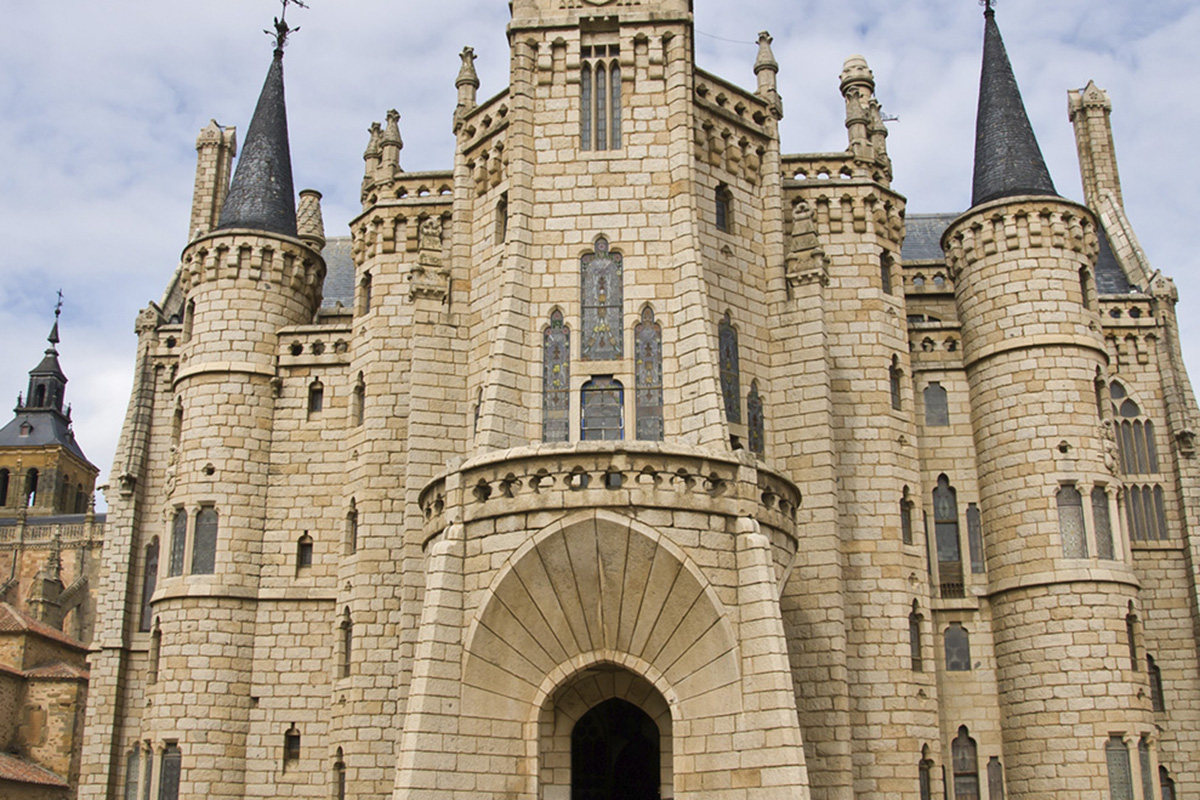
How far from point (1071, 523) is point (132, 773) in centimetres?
1966

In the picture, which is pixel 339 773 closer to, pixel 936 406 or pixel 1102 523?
pixel 936 406

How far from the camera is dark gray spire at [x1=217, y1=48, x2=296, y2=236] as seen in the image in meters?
28.5

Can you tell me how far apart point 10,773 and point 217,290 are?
58.3 feet

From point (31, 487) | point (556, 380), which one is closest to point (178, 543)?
point (556, 380)

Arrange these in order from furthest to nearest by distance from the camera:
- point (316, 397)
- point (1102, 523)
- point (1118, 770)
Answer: point (316, 397)
point (1102, 523)
point (1118, 770)

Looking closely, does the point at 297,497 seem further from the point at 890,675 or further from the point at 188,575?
the point at 890,675

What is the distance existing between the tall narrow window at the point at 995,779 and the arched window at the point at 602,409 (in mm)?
10302

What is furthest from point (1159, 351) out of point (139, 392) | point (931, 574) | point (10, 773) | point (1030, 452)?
point (10, 773)

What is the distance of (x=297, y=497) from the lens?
86.0ft

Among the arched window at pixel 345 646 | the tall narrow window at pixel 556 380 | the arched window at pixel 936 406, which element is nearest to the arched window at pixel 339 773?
the arched window at pixel 345 646

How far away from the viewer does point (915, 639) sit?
2353cm

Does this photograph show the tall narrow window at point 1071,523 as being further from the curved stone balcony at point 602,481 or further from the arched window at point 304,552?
the arched window at point 304,552

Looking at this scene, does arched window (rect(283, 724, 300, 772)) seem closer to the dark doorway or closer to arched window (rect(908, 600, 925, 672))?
the dark doorway

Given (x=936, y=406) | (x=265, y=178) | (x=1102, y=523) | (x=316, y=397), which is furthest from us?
(x=265, y=178)
